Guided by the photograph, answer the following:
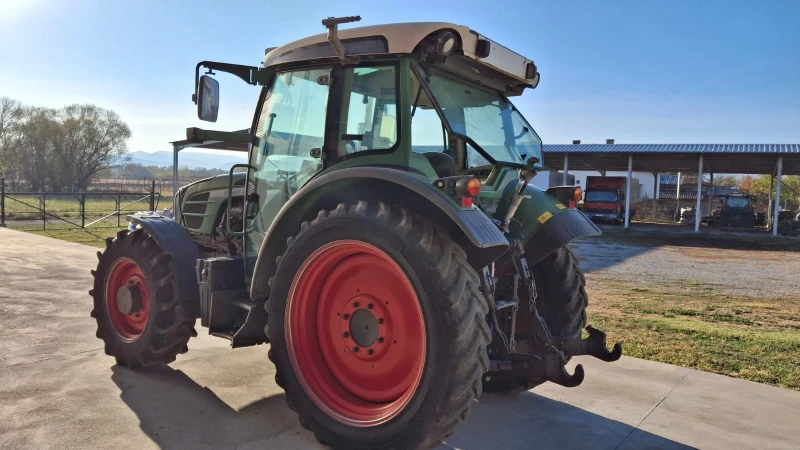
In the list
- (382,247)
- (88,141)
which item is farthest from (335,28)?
(88,141)

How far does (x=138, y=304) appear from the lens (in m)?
4.57

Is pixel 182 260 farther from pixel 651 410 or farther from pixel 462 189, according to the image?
pixel 651 410

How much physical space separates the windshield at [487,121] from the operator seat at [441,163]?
0.70 ft

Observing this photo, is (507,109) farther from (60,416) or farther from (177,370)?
(60,416)

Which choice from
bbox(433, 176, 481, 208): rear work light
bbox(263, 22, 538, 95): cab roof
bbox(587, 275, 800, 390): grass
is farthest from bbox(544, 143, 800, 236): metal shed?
bbox(433, 176, 481, 208): rear work light

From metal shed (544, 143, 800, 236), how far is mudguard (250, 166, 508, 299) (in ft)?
76.4

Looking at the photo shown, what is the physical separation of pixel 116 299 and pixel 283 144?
213cm

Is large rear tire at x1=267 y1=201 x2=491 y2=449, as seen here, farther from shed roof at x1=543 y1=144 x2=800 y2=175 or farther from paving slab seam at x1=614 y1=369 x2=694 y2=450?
shed roof at x1=543 y1=144 x2=800 y2=175

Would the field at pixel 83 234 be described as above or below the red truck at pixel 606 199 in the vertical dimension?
below

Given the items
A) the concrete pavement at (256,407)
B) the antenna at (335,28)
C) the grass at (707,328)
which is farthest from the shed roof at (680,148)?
the antenna at (335,28)

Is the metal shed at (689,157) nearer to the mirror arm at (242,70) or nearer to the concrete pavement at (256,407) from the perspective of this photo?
the concrete pavement at (256,407)

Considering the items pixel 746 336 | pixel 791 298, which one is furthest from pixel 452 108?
pixel 791 298

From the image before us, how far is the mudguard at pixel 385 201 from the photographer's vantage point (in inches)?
111

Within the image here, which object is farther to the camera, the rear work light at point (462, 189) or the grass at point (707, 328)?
the grass at point (707, 328)
